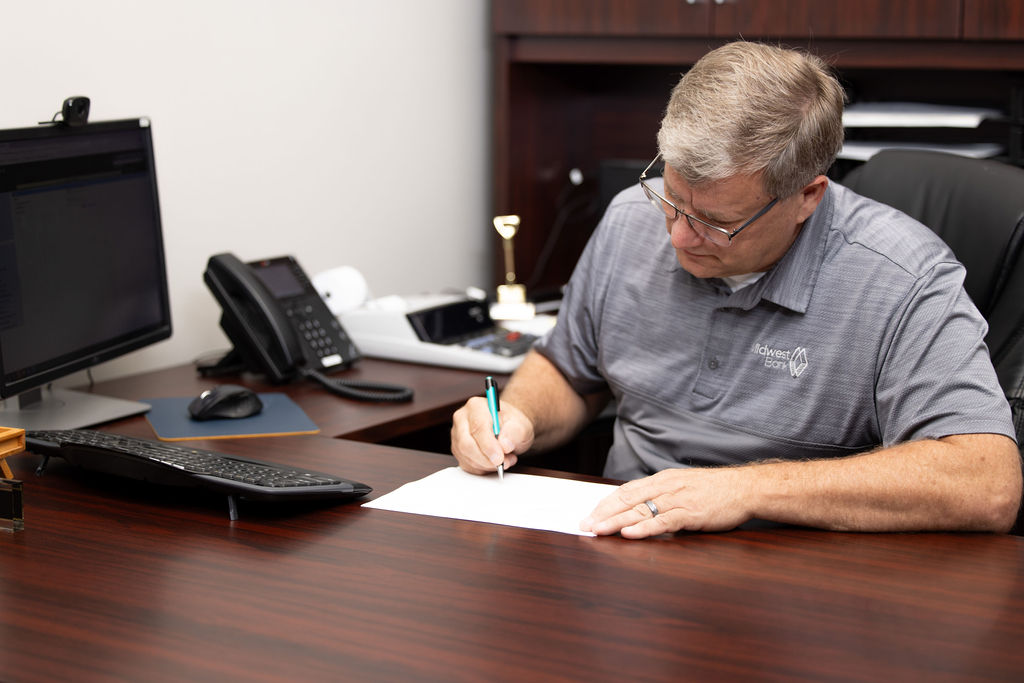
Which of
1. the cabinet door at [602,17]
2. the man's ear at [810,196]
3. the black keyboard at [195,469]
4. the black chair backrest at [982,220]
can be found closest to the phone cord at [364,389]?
the black keyboard at [195,469]

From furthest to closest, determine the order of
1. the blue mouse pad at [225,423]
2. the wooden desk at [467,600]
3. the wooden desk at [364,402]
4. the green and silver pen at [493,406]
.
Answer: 1. the wooden desk at [364,402]
2. the blue mouse pad at [225,423]
3. the green and silver pen at [493,406]
4. the wooden desk at [467,600]

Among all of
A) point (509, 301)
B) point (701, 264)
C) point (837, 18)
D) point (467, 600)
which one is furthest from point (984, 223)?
point (509, 301)

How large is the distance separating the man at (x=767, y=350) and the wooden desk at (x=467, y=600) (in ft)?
0.19

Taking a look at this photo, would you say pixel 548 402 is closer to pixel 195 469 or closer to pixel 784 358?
pixel 784 358

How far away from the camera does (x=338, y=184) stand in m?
2.57

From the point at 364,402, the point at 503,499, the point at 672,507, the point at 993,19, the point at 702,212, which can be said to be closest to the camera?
the point at 672,507

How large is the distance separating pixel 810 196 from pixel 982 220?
0.98 feet

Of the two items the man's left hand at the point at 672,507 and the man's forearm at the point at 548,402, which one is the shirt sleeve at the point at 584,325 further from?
the man's left hand at the point at 672,507

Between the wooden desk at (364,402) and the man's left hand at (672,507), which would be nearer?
the man's left hand at (672,507)

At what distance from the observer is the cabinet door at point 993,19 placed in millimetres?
2223

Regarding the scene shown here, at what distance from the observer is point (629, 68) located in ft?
10.5

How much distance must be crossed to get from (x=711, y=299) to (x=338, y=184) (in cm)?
119

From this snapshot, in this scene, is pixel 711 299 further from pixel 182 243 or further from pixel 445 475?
pixel 182 243

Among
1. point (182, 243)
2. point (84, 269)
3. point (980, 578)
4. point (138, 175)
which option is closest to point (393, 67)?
point (182, 243)
